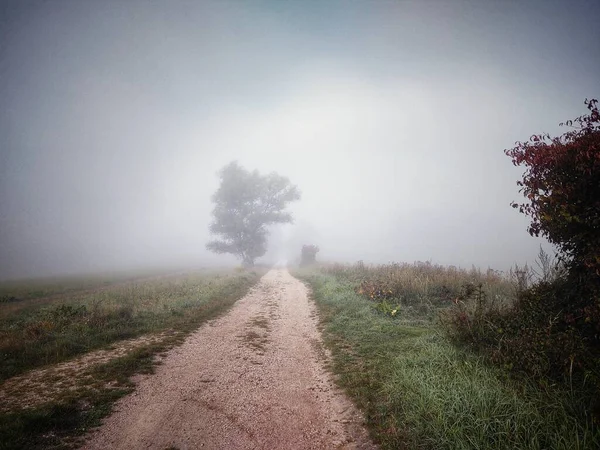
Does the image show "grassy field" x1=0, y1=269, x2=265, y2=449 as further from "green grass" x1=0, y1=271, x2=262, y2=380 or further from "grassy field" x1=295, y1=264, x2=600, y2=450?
"grassy field" x1=295, y1=264, x2=600, y2=450

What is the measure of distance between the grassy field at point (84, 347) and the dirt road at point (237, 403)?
54 cm

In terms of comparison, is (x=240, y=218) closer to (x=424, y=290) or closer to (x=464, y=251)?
(x=424, y=290)

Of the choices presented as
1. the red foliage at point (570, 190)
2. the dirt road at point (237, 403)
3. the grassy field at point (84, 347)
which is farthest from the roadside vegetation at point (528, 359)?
the grassy field at point (84, 347)

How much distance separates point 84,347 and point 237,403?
5.92 metres

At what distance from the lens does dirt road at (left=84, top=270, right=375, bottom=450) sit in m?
4.00

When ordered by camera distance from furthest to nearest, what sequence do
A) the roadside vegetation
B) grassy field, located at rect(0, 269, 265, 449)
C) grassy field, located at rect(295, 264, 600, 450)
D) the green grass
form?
the green grass → grassy field, located at rect(0, 269, 265, 449) → the roadside vegetation → grassy field, located at rect(295, 264, 600, 450)

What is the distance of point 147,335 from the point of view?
905 centimetres

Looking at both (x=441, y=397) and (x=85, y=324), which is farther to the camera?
(x=85, y=324)

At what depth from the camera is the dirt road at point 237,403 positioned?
4.00 m

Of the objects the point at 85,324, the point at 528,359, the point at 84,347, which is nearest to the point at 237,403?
the point at 528,359

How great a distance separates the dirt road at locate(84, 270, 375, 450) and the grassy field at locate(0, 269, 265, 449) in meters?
0.54

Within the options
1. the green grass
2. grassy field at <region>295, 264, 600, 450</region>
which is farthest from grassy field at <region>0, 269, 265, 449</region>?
grassy field at <region>295, 264, 600, 450</region>

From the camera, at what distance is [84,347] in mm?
7703

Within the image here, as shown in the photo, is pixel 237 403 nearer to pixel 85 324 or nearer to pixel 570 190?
pixel 570 190
